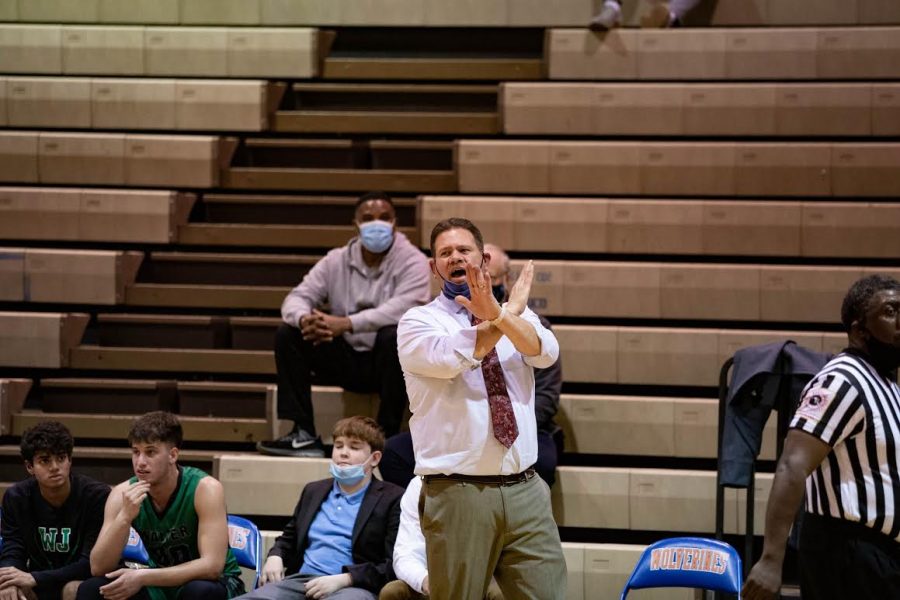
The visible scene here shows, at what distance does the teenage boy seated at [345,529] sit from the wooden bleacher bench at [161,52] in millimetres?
3279

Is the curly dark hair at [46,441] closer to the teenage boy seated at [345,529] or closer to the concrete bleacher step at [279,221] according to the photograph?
the teenage boy seated at [345,529]

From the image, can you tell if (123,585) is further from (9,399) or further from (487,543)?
(9,399)

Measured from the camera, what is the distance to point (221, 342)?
5.82 metres

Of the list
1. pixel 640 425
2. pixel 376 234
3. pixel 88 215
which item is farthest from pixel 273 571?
pixel 88 215

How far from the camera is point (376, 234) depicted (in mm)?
5152

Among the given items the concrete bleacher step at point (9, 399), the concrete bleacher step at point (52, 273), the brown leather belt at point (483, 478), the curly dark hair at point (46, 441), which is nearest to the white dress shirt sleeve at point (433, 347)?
the brown leather belt at point (483, 478)

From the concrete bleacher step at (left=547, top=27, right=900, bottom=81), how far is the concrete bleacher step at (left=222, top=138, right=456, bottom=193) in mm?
929

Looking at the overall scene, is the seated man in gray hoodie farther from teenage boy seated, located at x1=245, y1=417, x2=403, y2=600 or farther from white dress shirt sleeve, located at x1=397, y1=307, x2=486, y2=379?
white dress shirt sleeve, located at x1=397, y1=307, x2=486, y2=379

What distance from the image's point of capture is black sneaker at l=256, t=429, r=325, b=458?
4.98 meters

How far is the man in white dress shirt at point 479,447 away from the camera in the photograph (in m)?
2.70

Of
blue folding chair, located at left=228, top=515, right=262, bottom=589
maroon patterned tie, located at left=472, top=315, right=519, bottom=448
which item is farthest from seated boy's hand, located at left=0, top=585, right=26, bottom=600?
maroon patterned tie, located at left=472, top=315, right=519, bottom=448

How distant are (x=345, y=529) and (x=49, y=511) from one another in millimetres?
1119

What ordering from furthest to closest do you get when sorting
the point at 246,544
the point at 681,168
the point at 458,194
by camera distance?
the point at 458,194 < the point at 681,168 < the point at 246,544

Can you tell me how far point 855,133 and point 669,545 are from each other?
10.5 ft
